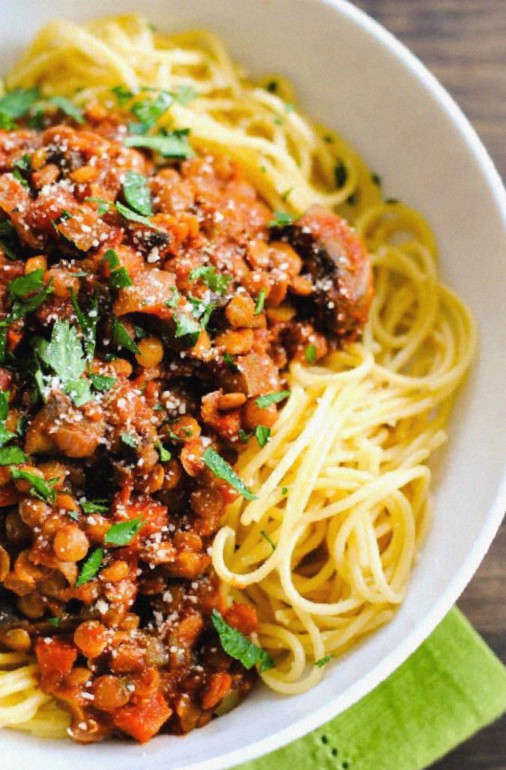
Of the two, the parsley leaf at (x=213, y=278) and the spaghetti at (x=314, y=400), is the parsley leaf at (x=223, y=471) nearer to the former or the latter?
the spaghetti at (x=314, y=400)

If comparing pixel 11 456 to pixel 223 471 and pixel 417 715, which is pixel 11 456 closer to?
pixel 223 471

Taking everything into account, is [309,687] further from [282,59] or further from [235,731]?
[282,59]

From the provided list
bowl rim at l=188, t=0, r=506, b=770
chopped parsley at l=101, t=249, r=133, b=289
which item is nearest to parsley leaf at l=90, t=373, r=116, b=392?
chopped parsley at l=101, t=249, r=133, b=289

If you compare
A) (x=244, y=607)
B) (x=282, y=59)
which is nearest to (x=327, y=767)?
(x=244, y=607)

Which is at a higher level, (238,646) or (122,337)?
(122,337)

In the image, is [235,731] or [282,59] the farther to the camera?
[282,59]

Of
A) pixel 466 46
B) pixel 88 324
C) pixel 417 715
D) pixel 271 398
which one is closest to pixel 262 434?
pixel 271 398

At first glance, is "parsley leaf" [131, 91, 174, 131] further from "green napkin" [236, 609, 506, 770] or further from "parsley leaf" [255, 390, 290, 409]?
"green napkin" [236, 609, 506, 770]
